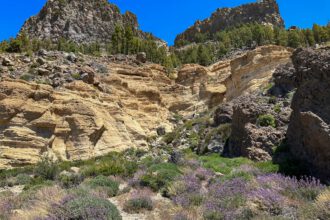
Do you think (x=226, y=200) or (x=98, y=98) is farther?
(x=98, y=98)

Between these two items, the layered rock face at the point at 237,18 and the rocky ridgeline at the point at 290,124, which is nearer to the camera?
the rocky ridgeline at the point at 290,124

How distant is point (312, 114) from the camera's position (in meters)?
12.9

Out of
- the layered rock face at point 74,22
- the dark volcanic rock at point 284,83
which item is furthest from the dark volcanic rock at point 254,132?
the layered rock face at point 74,22

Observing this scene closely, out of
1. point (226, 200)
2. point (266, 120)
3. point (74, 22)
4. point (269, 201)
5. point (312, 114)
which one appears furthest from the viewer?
point (74, 22)

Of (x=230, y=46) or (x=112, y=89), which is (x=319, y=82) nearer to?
(x=112, y=89)

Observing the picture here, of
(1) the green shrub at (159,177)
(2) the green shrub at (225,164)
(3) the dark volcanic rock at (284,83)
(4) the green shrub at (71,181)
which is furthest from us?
(3) the dark volcanic rock at (284,83)

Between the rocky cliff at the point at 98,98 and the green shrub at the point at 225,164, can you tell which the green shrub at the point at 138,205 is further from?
the rocky cliff at the point at 98,98

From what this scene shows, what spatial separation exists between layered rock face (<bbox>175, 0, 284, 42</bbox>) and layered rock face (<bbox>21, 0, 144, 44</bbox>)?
25166 mm

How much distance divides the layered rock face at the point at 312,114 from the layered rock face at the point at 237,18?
8740cm

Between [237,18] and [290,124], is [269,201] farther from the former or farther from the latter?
[237,18]

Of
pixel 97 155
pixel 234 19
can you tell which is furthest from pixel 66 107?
pixel 234 19

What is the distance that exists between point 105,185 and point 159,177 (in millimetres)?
1954

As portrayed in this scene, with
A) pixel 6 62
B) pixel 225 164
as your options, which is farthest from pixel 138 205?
pixel 6 62

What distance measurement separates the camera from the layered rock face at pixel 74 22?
84.1m
